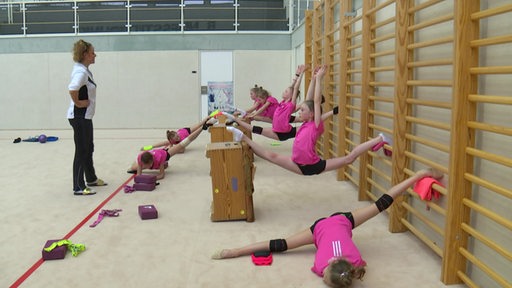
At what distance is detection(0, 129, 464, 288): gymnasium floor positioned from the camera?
118 inches

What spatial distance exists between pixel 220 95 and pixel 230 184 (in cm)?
896

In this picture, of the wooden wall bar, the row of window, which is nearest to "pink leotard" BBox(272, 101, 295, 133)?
the wooden wall bar

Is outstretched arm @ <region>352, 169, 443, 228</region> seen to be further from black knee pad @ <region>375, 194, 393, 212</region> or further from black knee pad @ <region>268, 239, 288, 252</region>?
black knee pad @ <region>268, 239, 288, 252</region>

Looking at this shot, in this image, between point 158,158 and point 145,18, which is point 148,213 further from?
point 145,18

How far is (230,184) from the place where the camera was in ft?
13.6

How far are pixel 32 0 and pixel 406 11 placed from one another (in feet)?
41.9

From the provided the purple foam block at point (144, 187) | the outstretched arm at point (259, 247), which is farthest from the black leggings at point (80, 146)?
the outstretched arm at point (259, 247)

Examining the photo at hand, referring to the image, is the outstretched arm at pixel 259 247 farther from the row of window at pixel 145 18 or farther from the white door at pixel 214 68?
the row of window at pixel 145 18

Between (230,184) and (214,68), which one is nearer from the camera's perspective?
(230,184)

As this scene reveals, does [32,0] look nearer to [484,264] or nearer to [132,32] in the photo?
[132,32]

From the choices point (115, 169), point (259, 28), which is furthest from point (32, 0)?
point (115, 169)

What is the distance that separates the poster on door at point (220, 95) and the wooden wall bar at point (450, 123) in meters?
8.47

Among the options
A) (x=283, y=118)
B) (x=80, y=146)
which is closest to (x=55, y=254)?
(x=80, y=146)

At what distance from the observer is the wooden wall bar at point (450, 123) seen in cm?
252
